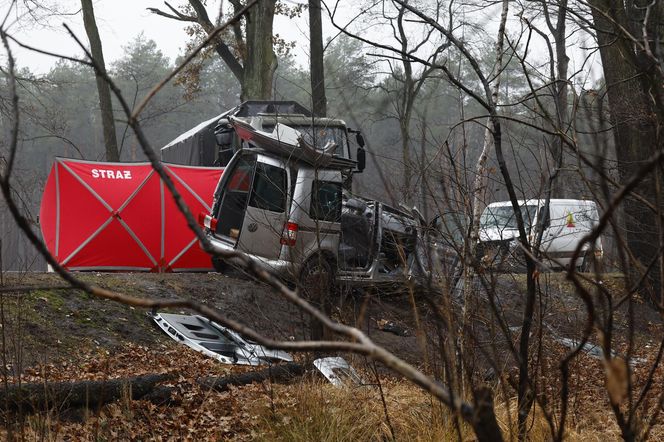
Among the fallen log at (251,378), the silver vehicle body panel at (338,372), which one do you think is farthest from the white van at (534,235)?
the fallen log at (251,378)

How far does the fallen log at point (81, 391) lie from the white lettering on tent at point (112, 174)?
25.8ft

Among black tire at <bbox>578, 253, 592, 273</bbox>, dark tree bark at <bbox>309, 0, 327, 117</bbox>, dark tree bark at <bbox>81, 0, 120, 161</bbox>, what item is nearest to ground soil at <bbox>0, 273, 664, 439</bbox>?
black tire at <bbox>578, 253, 592, 273</bbox>

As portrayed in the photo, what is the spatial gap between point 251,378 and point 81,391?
1.75 metres

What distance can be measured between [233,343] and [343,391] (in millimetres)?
3951

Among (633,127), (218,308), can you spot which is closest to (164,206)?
(218,308)

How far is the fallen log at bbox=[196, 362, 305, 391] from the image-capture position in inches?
259

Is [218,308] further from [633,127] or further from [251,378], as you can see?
[633,127]

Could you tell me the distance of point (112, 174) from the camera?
1379cm

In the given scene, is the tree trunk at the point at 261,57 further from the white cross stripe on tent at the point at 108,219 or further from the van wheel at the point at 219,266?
the van wheel at the point at 219,266

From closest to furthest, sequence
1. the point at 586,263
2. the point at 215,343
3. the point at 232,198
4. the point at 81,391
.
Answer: the point at 81,391, the point at 586,263, the point at 215,343, the point at 232,198

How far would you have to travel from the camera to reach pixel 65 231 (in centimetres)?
1330

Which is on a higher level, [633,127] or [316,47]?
[316,47]

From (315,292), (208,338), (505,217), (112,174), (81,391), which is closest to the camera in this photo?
(81,391)

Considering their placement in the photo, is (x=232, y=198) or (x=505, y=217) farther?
(x=232, y=198)
